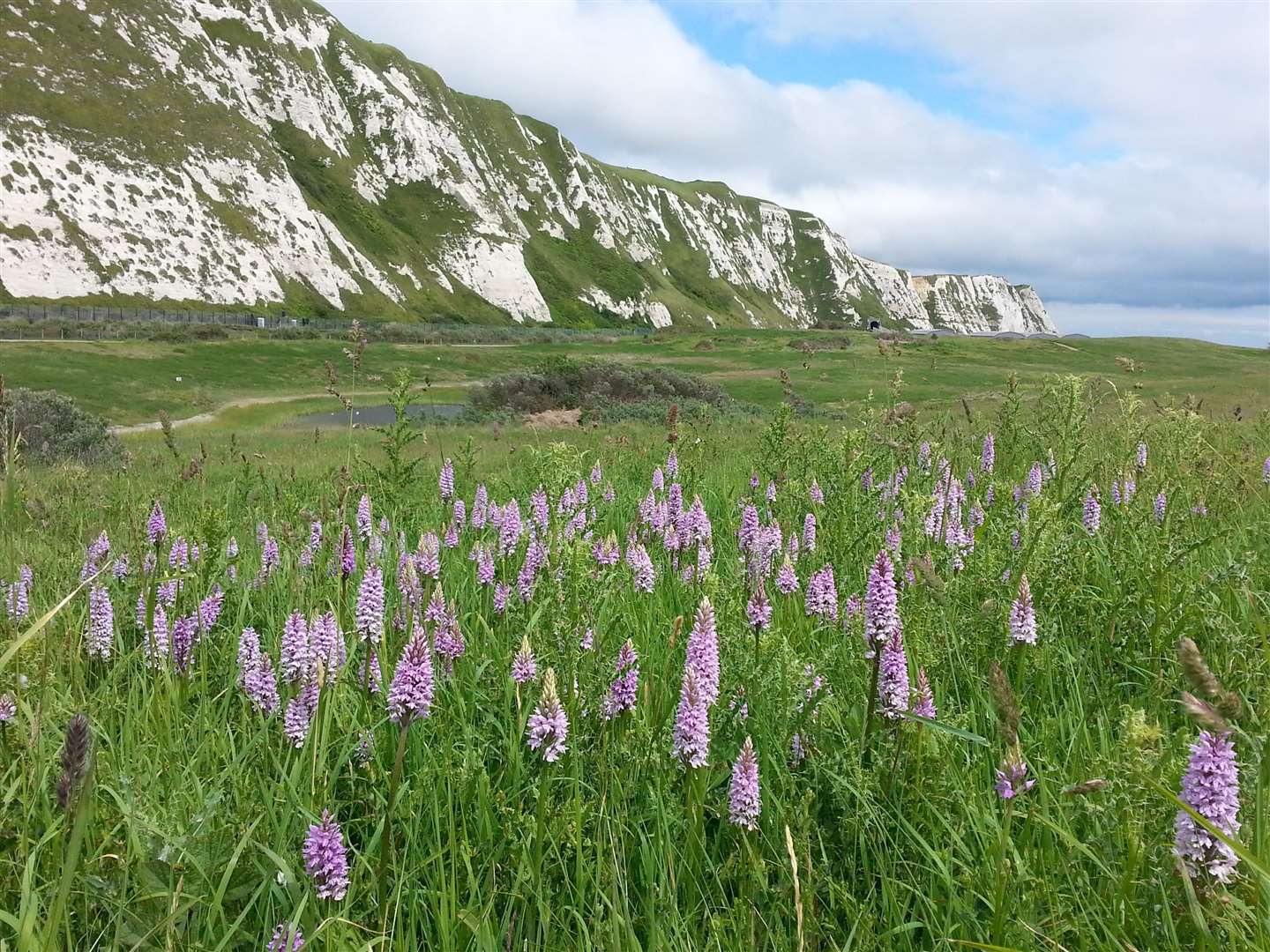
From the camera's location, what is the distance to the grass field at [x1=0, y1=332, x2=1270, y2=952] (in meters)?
2.26

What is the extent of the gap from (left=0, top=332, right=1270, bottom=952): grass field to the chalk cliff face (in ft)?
344

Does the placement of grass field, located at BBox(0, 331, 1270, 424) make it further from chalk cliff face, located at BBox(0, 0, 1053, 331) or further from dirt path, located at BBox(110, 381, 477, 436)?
chalk cliff face, located at BBox(0, 0, 1053, 331)

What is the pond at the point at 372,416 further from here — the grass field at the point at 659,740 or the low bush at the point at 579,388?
the grass field at the point at 659,740

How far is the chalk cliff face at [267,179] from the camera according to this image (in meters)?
94.6

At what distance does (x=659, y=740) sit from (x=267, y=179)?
441 feet

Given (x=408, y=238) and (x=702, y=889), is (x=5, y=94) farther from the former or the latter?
(x=702, y=889)

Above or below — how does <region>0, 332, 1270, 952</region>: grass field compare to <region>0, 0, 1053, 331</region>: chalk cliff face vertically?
below

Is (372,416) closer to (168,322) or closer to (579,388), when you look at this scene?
(579,388)

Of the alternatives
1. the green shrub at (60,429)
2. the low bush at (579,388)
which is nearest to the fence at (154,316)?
the low bush at (579,388)

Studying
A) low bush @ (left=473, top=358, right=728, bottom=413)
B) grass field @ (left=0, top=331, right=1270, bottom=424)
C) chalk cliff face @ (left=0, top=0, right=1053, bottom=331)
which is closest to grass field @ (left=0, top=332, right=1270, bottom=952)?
grass field @ (left=0, top=331, right=1270, bottom=424)

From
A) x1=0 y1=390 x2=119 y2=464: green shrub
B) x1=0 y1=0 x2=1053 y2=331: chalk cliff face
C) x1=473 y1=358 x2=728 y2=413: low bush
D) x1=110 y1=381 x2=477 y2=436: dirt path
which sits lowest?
x1=110 y1=381 x2=477 y2=436: dirt path

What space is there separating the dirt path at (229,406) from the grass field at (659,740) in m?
29.2

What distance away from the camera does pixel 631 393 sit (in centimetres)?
3928

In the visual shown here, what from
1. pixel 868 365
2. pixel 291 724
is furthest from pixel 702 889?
pixel 868 365
